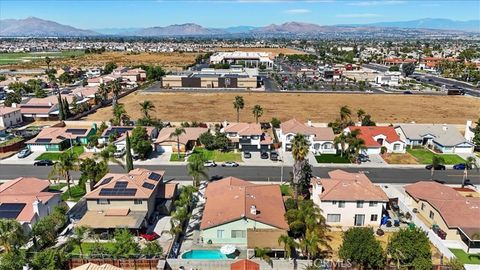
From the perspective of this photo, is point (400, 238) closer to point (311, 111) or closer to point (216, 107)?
point (311, 111)

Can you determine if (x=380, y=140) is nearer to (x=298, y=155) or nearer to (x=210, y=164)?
(x=298, y=155)

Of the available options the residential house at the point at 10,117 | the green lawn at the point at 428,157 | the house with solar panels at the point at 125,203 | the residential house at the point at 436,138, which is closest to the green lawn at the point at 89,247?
the house with solar panels at the point at 125,203

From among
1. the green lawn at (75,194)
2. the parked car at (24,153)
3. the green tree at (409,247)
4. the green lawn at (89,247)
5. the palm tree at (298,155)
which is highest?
the palm tree at (298,155)

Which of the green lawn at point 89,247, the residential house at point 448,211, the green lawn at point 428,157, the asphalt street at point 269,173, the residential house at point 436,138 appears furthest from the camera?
the residential house at point 436,138

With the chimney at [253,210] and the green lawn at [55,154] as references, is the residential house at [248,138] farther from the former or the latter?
the chimney at [253,210]

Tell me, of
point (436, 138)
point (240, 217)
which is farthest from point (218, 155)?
point (436, 138)

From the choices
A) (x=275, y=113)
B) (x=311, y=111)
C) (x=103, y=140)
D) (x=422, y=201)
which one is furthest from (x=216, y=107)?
(x=422, y=201)

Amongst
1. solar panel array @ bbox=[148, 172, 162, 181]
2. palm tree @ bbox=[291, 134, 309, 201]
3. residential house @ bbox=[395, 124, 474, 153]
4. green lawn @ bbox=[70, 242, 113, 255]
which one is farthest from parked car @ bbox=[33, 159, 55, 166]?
residential house @ bbox=[395, 124, 474, 153]
